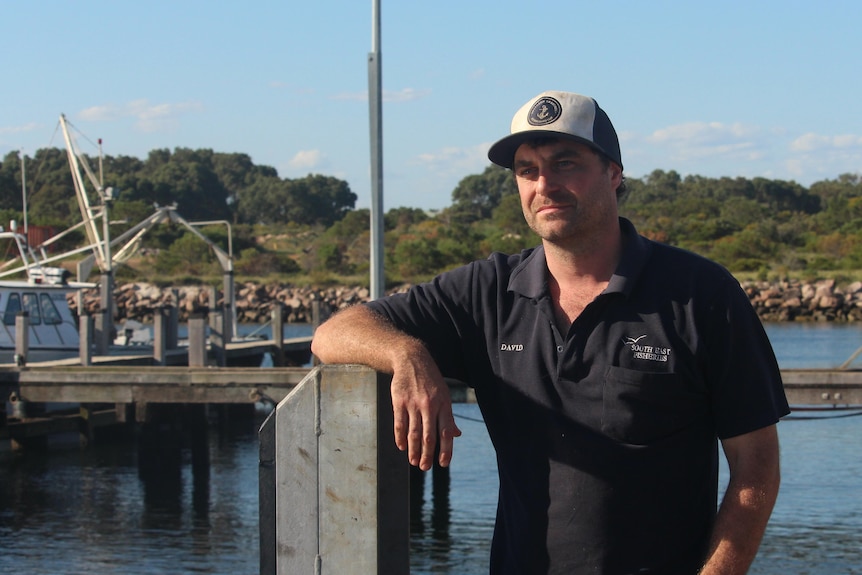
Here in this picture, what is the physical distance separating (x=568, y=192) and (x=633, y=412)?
1.87ft

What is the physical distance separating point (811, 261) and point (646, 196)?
3280 centimetres

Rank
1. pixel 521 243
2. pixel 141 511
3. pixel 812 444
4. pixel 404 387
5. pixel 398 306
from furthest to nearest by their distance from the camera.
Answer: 1. pixel 521 243
2. pixel 812 444
3. pixel 141 511
4. pixel 398 306
5. pixel 404 387

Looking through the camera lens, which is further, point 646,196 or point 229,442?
point 646,196

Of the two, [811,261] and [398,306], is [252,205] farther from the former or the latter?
[398,306]

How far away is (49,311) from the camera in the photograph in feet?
74.1

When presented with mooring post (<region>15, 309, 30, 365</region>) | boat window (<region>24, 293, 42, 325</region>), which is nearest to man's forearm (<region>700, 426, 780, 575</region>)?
mooring post (<region>15, 309, 30, 365</region>)

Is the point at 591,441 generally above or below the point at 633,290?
below

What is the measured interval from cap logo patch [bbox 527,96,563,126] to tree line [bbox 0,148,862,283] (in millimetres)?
62337

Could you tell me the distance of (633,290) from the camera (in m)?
2.87

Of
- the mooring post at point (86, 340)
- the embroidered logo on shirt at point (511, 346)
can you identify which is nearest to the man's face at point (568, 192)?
the embroidered logo on shirt at point (511, 346)

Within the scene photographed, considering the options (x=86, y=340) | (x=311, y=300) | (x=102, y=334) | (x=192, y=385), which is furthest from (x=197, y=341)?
(x=311, y=300)

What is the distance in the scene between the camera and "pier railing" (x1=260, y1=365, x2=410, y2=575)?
8.96 feet

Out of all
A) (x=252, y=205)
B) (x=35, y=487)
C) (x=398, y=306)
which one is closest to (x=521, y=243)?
(x=252, y=205)

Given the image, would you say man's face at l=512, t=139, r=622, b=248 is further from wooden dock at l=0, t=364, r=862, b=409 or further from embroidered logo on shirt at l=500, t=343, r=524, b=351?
wooden dock at l=0, t=364, r=862, b=409
